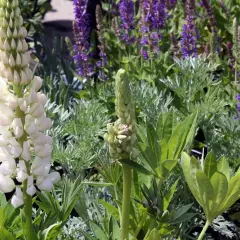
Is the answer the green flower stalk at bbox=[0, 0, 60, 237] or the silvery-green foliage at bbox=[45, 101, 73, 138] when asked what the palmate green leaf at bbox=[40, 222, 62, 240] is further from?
the silvery-green foliage at bbox=[45, 101, 73, 138]

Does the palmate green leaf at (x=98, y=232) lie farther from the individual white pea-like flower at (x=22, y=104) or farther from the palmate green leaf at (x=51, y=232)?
the individual white pea-like flower at (x=22, y=104)

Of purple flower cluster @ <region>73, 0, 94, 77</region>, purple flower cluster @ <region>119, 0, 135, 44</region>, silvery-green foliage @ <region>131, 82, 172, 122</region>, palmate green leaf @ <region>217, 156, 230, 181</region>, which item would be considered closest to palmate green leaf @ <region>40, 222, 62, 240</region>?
palmate green leaf @ <region>217, 156, 230, 181</region>

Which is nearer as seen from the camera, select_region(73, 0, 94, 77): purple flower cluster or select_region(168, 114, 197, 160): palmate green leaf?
select_region(168, 114, 197, 160): palmate green leaf

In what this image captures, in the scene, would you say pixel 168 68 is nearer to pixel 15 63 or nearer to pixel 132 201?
pixel 132 201

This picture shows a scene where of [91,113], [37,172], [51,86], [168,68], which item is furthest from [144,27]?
[37,172]

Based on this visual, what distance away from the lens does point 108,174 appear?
1.75 meters

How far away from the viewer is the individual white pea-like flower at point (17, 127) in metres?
1.35

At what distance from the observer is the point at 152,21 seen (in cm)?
318

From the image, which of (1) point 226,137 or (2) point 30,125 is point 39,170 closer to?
(2) point 30,125

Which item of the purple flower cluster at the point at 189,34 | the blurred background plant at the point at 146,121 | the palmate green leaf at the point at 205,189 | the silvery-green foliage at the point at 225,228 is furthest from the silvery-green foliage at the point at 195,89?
the palmate green leaf at the point at 205,189

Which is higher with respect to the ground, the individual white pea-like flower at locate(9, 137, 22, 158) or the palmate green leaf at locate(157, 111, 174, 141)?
the individual white pea-like flower at locate(9, 137, 22, 158)

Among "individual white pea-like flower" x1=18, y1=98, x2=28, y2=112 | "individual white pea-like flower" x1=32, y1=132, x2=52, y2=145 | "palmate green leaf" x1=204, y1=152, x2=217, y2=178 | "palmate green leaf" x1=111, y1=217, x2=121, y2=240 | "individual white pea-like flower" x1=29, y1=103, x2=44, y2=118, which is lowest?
"palmate green leaf" x1=111, y1=217, x2=121, y2=240

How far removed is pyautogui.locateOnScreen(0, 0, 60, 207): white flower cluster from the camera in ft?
4.31

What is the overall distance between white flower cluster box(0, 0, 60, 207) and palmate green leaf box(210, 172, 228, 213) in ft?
1.43
